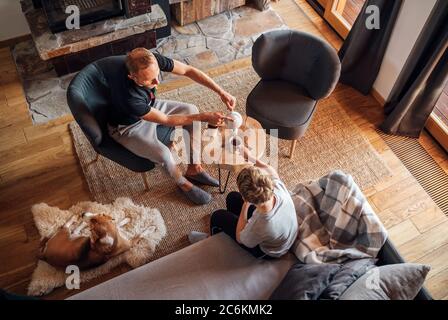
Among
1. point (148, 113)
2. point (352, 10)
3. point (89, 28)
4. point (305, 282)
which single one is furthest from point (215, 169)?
point (352, 10)

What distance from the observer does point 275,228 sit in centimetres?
171

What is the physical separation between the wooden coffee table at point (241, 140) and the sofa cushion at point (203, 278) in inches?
20.4

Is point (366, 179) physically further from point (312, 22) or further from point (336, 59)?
point (312, 22)

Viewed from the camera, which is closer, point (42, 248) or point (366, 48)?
point (42, 248)

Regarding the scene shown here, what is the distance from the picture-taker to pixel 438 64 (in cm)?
247

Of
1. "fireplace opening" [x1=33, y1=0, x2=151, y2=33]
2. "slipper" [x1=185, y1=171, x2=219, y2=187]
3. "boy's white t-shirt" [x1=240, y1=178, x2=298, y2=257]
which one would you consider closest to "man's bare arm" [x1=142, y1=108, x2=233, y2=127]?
"slipper" [x1=185, y1=171, x2=219, y2=187]

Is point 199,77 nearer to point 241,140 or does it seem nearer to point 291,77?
point 241,140

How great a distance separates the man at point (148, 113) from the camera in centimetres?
202

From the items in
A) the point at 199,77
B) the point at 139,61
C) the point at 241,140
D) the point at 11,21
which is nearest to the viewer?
the point at 139,61

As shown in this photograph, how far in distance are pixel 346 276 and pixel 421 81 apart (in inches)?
59.5

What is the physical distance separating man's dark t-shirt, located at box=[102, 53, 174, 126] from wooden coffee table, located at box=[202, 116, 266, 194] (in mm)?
430

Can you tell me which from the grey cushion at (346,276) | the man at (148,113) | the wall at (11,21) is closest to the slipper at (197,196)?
the man at (148,113)

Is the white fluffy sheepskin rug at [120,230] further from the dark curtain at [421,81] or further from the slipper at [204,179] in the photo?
the dark curtain at [421,81]
